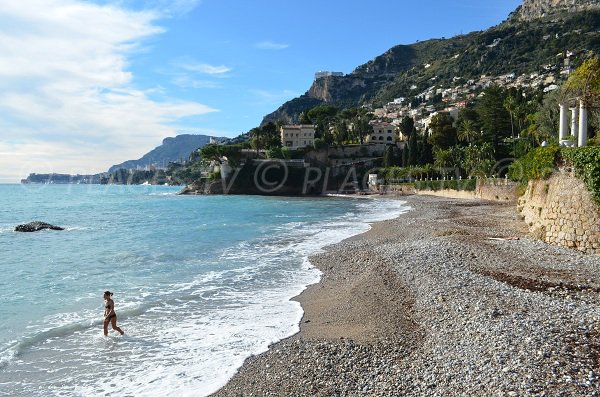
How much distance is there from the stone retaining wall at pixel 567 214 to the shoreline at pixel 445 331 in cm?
101

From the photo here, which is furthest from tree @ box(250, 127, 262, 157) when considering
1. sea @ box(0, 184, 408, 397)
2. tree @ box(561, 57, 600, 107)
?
tree @ box(561, 57, 600, 107)

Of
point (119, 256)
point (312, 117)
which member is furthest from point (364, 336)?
point (312, 117)

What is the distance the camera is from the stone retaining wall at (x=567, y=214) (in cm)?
1584

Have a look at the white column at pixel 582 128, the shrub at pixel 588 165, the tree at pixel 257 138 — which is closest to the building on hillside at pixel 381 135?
the tree at pixel 257 138

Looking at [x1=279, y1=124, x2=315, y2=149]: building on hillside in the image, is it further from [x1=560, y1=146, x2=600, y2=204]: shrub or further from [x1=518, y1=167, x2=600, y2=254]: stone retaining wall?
[x1=560, y1=146, x2=600, y2=204]: shrub

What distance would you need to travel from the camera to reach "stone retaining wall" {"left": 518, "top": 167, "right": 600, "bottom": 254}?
1584 centimetres

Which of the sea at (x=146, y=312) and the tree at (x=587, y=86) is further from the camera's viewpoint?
the tree at (x=587, y=86)

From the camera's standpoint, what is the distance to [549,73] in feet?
474

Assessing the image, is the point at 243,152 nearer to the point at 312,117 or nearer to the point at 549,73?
the point at 312,117

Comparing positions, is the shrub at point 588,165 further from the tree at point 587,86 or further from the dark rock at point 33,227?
the dark rock at point 33,227

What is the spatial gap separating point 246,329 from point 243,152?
10109 centimetres

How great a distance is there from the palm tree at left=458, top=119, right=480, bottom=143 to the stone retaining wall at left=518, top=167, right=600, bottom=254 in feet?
219

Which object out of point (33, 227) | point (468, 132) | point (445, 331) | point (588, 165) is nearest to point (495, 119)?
point (468, 132)

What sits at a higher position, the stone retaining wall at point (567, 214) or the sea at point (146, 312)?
the stone retaining wall at point (567, 214)
